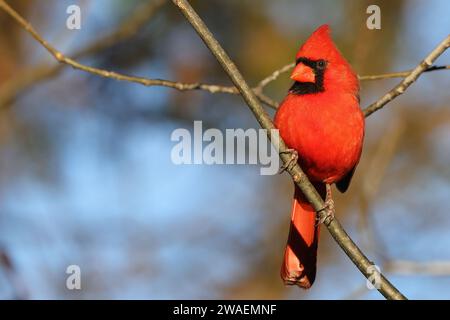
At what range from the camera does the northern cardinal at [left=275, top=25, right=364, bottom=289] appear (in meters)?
2.97

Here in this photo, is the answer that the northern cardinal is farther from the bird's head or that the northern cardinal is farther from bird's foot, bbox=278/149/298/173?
bird's foot, bbox=278/149/298/173

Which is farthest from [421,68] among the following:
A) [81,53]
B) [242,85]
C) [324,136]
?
[81,53]

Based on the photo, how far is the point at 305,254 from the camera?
3139 millimetres

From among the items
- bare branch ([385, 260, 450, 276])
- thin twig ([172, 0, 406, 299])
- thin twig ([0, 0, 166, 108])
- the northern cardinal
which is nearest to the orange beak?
the northern cardinal

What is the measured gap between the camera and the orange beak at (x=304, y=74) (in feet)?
10.1

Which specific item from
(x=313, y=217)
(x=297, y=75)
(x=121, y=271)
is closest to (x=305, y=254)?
(x=313, y=217)

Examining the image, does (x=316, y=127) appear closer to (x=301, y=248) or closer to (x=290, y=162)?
(x=290, y=162)

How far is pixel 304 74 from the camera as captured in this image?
10.1 feet

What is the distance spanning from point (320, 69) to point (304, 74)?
0.07 meters
